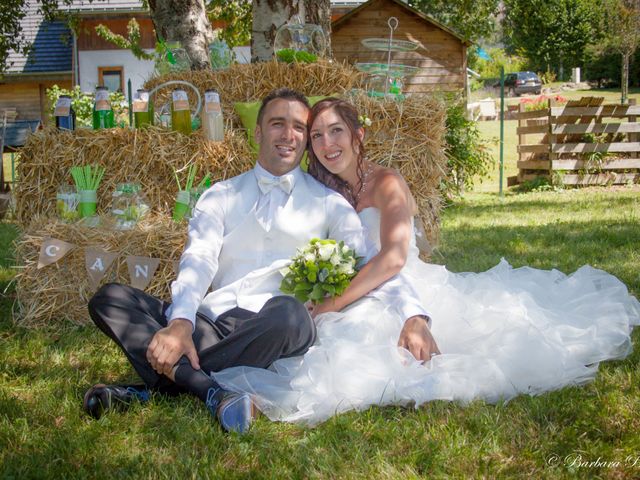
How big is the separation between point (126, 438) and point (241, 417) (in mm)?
399

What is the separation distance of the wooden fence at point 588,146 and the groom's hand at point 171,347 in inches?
363

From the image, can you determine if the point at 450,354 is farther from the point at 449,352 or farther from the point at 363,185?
the point at 363,185

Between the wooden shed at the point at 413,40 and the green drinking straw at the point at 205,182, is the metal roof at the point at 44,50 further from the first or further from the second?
the green drinking straw at the point at 205,182

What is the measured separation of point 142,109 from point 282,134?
2.14m

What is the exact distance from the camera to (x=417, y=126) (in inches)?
204

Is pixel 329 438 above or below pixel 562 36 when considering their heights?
below

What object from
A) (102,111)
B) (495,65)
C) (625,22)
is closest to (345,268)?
(102,111)

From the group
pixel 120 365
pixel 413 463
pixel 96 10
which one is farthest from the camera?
pixel 96 10

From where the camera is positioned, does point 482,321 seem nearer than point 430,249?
Yes

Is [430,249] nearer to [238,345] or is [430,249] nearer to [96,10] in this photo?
[238,345]

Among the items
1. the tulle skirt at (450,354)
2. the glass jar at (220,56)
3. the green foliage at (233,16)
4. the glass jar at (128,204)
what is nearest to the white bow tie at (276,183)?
the tulle skirt at (450,354)

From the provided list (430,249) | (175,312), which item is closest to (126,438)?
(175,312)

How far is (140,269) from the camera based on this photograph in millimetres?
4258

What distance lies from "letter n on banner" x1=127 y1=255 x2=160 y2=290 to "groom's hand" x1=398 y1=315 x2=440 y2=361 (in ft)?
6.23
